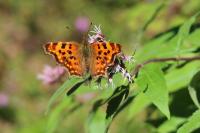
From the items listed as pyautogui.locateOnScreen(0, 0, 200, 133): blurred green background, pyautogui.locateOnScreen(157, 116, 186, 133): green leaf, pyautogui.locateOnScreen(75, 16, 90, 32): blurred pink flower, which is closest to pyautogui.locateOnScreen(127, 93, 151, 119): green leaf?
pyautogui.locateOnScreen(157, 116, 186, 133): green leaf

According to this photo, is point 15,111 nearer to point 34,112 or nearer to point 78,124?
point 34,112

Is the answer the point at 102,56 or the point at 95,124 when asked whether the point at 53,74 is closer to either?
the point at 95,124

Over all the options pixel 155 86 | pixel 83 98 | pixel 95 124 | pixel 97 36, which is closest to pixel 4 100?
pixel 83 98

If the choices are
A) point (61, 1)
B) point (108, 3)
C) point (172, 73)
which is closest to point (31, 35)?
point (61, 1)

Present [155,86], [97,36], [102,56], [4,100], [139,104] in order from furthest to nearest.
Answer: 1. [4,100]
2. [139,104]
3. [97,36]
4. [102,56]
5. [155,86]

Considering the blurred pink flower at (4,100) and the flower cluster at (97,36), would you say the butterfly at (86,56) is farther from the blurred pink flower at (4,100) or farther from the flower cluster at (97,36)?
the blurred pink flower at (4,100)

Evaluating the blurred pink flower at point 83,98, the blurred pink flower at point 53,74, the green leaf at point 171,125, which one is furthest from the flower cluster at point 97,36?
the blurred pink flower at point 53,74
